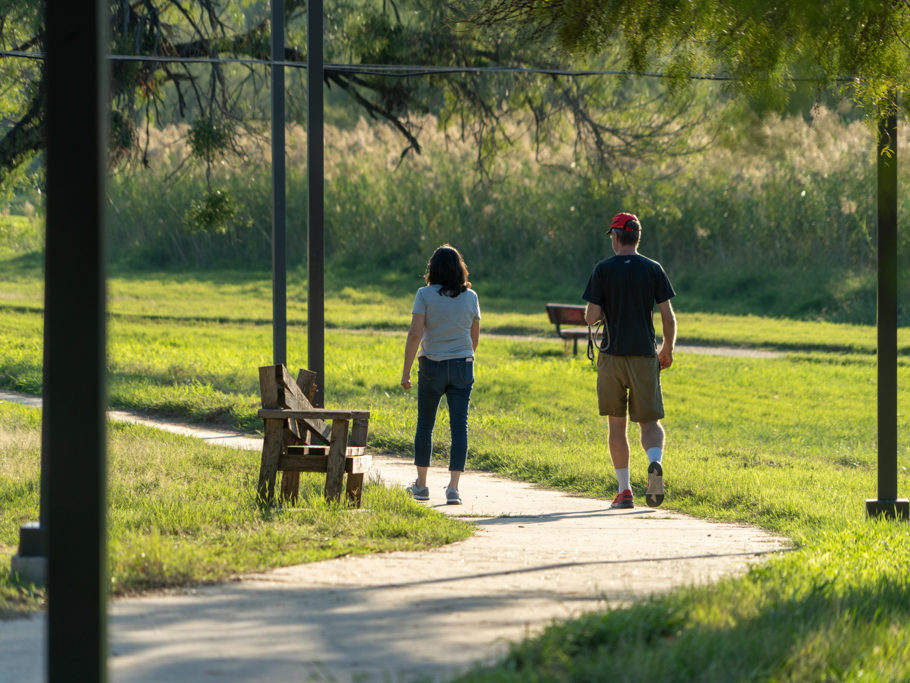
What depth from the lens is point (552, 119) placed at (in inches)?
691

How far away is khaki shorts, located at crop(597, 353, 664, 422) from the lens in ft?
26.1

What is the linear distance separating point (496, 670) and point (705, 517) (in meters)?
4.63

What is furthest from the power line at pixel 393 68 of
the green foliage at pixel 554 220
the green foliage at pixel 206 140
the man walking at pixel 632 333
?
the green foliage at pixel 554 220

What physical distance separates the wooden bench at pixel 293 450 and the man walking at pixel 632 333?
5.53ft

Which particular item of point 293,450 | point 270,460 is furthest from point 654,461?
point 270,460

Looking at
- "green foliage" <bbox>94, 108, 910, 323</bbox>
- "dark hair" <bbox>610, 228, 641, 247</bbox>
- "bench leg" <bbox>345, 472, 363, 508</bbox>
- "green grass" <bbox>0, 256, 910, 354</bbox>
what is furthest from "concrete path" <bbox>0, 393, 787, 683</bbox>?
"green foliage" <bbox>94, 108, 910, 323</bbox>

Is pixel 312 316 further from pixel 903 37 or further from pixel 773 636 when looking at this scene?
pixel 773 636

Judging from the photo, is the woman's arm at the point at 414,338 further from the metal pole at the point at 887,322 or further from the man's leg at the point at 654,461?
the metal pole at the point at 887,322

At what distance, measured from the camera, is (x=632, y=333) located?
26.1 feet

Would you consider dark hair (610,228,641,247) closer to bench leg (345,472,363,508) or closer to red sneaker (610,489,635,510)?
red sneaker (610,489,635,510)

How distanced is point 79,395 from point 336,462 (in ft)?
14.4

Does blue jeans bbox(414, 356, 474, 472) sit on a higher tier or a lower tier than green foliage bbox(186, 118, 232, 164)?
lower

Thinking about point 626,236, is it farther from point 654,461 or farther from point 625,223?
point 654,461

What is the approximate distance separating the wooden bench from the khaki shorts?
164 centimetres
